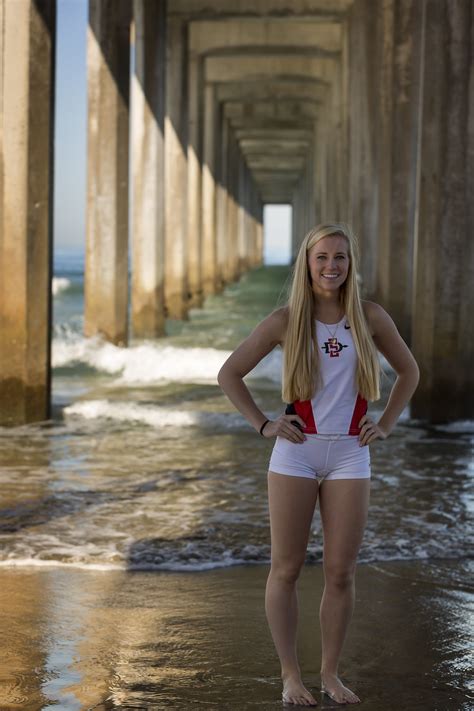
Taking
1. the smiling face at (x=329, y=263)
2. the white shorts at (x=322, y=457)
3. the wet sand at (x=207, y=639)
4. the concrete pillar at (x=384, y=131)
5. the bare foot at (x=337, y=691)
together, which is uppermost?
the concrete pillar at (x=384, y=131)

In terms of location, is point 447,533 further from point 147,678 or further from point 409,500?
point 147,678

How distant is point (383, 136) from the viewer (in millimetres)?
16578

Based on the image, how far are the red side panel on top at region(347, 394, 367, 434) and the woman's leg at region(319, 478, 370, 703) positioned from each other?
15cm

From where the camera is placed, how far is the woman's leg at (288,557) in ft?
11.0

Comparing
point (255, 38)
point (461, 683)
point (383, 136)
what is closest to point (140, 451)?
point (461, 683)

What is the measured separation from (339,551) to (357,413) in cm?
40

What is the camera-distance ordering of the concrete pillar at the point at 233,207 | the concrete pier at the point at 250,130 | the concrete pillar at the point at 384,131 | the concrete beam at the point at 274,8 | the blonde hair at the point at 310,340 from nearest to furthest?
the blonde hair at the point at 310,340 < the concrete pier at the point at 250,130 < the concrete pillar at the point at 384,131 < the concrete beam at the point at 274,8 < the concrete pillar at the point at 233,207

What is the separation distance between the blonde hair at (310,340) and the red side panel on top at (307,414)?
0.06 ft

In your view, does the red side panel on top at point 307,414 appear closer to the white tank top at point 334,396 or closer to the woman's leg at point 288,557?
the white tank top at point 334,396

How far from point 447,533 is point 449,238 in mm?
4204

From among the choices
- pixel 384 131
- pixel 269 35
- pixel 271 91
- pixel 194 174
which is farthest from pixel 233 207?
pixel 384 131

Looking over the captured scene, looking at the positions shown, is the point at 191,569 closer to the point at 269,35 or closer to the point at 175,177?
the point at 175,177

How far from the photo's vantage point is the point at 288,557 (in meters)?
3.38

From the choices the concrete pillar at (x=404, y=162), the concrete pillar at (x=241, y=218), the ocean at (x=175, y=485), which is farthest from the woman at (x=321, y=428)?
the concrete pillar at (x=241, y=218)
